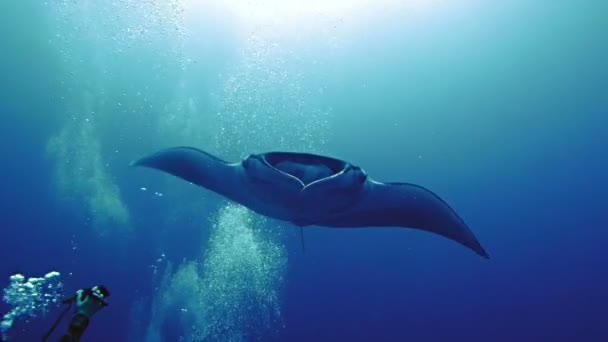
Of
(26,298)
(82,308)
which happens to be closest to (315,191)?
(82,308)

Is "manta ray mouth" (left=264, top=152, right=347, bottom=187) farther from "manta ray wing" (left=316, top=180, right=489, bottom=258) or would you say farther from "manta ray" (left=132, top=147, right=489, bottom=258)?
"manta ray wing" (left=316, top=180, right=489, bottom=258)

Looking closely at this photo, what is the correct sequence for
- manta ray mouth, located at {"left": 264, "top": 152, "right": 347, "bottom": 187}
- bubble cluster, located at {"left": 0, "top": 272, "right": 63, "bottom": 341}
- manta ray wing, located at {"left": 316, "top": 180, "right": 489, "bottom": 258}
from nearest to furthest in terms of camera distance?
1. manta ray mouth, located at {"left": 264, "top": 152, "right": 347, "bottom": 187}
2. manta ray wing, located at {"left": 316, "top": 180, "right": 489, "bottom": 258}
3. bubble cluster, located at {"left": 0, "top": 272, "right": 63, "bottom": 341}

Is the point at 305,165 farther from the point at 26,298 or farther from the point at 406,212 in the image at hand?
the point at 26,298

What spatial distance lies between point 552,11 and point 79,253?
24.7 meters

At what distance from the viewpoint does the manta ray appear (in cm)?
441

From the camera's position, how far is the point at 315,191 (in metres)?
4.37

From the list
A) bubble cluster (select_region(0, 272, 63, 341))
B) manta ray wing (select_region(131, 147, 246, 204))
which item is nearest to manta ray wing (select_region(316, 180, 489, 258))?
manta ray wing (select_region(131, 147, 246, 204))

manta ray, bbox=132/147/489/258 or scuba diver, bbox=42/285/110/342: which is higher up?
manta ray, bbox=132/147/489/258

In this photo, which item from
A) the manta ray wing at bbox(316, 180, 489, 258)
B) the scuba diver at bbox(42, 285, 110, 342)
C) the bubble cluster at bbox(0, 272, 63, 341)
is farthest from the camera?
the bubble cluster at bbox(0, 272, 63, 341)

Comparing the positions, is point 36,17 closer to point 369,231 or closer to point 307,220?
point 307,220

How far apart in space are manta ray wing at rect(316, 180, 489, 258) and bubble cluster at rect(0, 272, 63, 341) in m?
6.20

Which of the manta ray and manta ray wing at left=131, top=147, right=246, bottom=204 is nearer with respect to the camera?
the manta ray

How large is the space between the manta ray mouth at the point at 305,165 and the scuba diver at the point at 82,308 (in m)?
1.95

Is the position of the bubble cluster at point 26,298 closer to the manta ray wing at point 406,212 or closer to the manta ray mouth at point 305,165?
the manta ray mouth at point 305,165
